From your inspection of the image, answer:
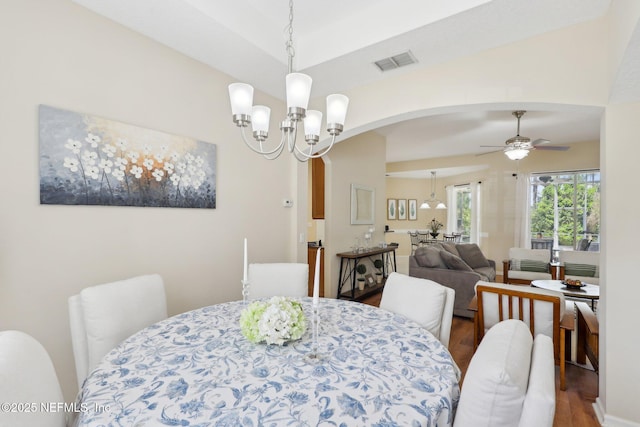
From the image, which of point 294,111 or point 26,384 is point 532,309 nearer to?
point 294,111

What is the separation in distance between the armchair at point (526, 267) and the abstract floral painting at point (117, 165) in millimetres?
4721

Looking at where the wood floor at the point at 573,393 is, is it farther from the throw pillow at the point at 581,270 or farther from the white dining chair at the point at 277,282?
the throw pillow at the point at 581,270

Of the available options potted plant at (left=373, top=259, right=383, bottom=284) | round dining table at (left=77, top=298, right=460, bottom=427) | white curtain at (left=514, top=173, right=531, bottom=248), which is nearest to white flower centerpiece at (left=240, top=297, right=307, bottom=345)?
round dining table at (left=77, top=298, right=460, bottom=427)

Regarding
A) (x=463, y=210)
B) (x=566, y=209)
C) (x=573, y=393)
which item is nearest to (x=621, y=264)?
(x=573, y=393)

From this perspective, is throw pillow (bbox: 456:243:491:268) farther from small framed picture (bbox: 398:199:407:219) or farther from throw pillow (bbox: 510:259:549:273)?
small framed picture (bbox: 398:199:407:219)

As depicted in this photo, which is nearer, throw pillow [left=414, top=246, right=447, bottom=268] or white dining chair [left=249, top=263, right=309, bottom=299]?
white dining chair [left=249, top=263, right=309, bottom=299]

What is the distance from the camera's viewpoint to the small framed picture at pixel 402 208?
9.17 m

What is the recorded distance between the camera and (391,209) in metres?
9.04

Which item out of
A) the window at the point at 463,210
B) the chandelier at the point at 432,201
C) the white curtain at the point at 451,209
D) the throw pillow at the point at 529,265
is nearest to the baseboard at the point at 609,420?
the throw pillow at the point at 529,265

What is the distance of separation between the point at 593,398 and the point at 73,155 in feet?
12.8

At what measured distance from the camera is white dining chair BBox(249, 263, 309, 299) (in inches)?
90.7

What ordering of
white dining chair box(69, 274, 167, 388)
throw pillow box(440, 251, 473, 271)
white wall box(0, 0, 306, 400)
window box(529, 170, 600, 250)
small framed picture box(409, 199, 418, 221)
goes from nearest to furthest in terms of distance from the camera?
1. white dining chair box(69, 274, 167, 388)
2. white wall box(0, 0, 306, 400)
3. throw pillow box(440, 251, 473, 271)
4. window box(529, 170, 600, 250)
5. small framed picture box(409, 199, 418, 221)

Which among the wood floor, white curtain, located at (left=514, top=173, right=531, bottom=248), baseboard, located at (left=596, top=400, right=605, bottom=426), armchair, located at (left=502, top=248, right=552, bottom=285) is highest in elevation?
white curtain, located at (left=514, top=173, right=531, bottom=248)

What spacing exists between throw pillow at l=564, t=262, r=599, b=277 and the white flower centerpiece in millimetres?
5121
